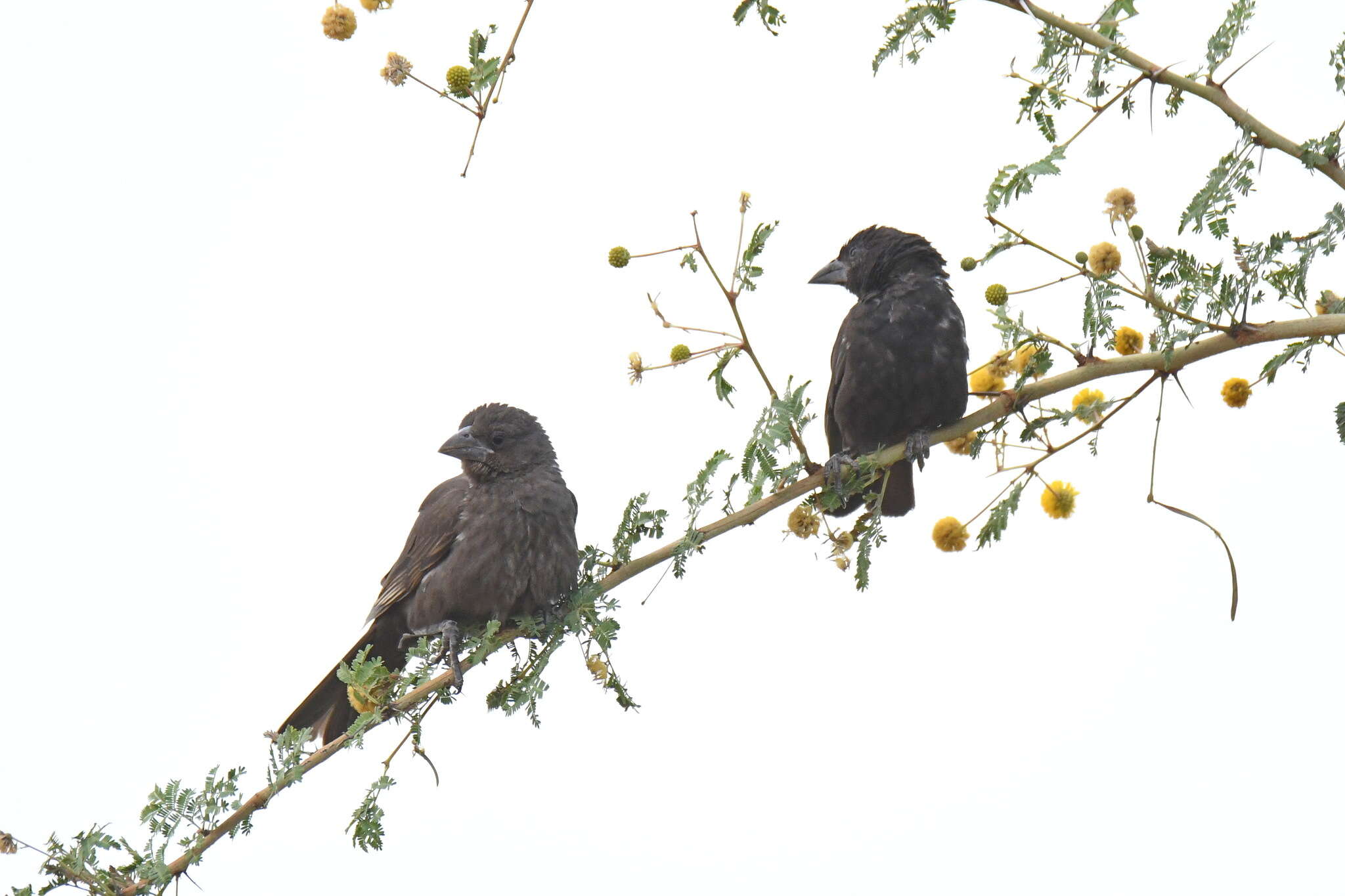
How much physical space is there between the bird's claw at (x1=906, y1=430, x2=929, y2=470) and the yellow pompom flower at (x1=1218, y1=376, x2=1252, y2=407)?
127 cm

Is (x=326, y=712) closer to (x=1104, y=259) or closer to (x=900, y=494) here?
(x=900, y=494)

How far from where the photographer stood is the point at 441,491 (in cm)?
591

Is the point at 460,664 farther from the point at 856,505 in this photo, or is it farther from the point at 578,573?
the point at 856,505

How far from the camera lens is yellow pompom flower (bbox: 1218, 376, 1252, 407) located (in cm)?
342

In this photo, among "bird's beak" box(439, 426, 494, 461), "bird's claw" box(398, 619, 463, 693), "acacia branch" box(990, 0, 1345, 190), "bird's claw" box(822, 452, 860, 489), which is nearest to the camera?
"acacia branch" box(990, 0, 1345, 190)

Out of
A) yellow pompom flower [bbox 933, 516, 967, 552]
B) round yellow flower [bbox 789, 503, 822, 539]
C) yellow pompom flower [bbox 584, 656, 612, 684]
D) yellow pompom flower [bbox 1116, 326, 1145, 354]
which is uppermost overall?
yellow pompom flower [bbox 1116, 326, 1145, 354]

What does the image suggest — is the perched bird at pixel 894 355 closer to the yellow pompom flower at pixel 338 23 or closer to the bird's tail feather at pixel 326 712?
the bird's tail feather at pixel 326 712

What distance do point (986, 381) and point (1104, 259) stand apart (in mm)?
591

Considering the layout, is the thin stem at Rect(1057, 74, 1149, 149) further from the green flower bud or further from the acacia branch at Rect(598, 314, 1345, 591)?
the green flower bud

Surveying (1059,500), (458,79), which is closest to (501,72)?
(458,79)

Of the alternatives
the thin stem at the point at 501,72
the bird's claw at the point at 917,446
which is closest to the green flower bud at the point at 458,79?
the thin stem at the point at 501,72

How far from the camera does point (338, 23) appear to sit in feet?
11.5

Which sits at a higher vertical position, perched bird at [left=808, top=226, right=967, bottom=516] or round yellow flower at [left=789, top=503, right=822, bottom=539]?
perched bird at [left=808, top=226, right=967, bottom=516]

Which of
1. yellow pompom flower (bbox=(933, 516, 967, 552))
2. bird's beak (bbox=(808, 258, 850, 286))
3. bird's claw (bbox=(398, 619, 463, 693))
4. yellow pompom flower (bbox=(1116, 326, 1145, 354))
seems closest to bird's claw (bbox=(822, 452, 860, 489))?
yellow pompom flower (bbox=(933, 516, 967, 552))
